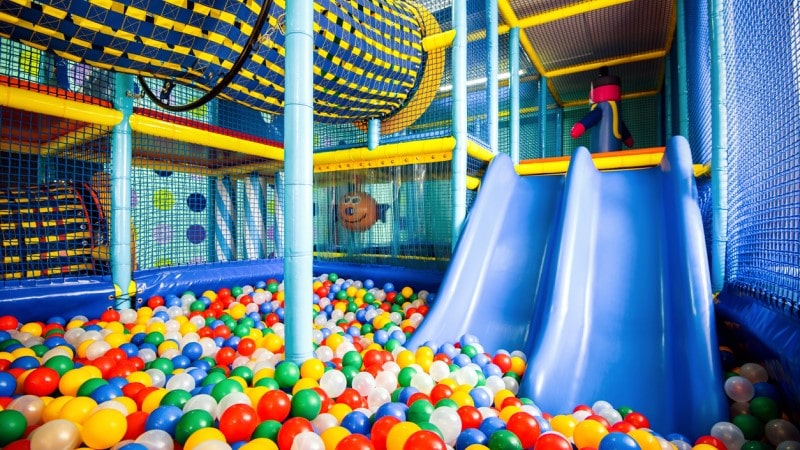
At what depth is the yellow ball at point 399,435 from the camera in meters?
1.15

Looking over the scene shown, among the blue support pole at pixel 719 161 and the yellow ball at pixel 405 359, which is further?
the blue support pole at pixel 719 161

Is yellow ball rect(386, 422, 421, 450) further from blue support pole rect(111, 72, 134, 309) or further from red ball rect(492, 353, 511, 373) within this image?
blue support pole rect(111, 72, 134, 309)

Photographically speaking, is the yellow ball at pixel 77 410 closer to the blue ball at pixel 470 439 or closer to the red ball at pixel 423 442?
the red ball at pixel 423 442

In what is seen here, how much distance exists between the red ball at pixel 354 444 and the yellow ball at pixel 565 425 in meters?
0.75

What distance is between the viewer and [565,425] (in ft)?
4.74

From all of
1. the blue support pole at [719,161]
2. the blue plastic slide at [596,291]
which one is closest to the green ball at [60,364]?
the blue plastic slide at [596,291]

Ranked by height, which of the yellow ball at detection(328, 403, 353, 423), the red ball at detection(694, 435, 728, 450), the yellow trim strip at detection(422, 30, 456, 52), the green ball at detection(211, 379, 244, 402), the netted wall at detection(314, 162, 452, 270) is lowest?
the red ball at detection(694, 435, 728, 450)

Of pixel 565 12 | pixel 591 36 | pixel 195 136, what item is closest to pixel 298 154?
pixel 195 136

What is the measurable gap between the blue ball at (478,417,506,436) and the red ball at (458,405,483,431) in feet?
0.16

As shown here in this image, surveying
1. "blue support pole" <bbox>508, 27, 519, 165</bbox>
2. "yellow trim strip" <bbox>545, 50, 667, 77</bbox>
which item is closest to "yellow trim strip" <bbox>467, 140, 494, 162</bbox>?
"blue support pole" <bbox>508, 27, 519, 165</bbox>

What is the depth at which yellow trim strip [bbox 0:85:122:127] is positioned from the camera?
2.19 metres

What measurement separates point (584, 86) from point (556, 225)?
585 centimetres

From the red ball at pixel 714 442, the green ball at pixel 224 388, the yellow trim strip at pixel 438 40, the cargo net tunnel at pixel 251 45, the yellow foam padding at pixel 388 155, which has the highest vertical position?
the yellow trim strip at pixel 438 40

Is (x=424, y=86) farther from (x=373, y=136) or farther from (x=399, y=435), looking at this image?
(x=399, y=435)
